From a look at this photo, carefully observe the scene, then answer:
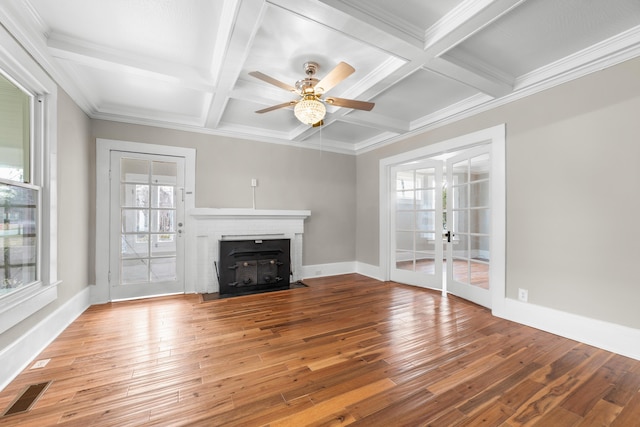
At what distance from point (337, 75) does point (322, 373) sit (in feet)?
7.22

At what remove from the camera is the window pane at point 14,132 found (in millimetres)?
1923

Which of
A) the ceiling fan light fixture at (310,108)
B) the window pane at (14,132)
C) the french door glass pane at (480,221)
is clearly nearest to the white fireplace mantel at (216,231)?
the window pane at (14,132)

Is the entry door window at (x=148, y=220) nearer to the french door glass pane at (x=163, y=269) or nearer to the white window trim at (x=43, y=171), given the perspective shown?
the french door glass pane at (x=163, y=269)

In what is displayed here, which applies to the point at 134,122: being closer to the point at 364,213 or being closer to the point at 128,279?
the point at 128,279

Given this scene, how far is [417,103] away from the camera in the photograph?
3.39 meters

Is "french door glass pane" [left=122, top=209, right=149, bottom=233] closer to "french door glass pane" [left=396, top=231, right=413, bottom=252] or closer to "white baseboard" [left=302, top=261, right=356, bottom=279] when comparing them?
"white baseboard" [left=302, top=261, right=356, bottom=279]

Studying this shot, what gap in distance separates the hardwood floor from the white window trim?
481 mm

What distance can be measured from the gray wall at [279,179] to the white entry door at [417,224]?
0.99 metres

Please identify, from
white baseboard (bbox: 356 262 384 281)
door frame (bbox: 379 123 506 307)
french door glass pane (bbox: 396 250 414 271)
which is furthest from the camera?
white baseboard (bbox: 356 262 384 281)

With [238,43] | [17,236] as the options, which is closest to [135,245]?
[17,236]

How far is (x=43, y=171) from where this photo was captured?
2328 mm

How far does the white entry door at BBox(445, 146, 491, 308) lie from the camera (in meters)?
3.33

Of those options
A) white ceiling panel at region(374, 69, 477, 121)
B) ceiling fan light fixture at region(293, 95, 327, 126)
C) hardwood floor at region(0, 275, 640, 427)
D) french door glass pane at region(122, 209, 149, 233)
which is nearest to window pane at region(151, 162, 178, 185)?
french door glass pane at region(122, 209, 149, 233)

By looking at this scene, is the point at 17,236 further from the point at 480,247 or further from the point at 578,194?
the point at 578,194
